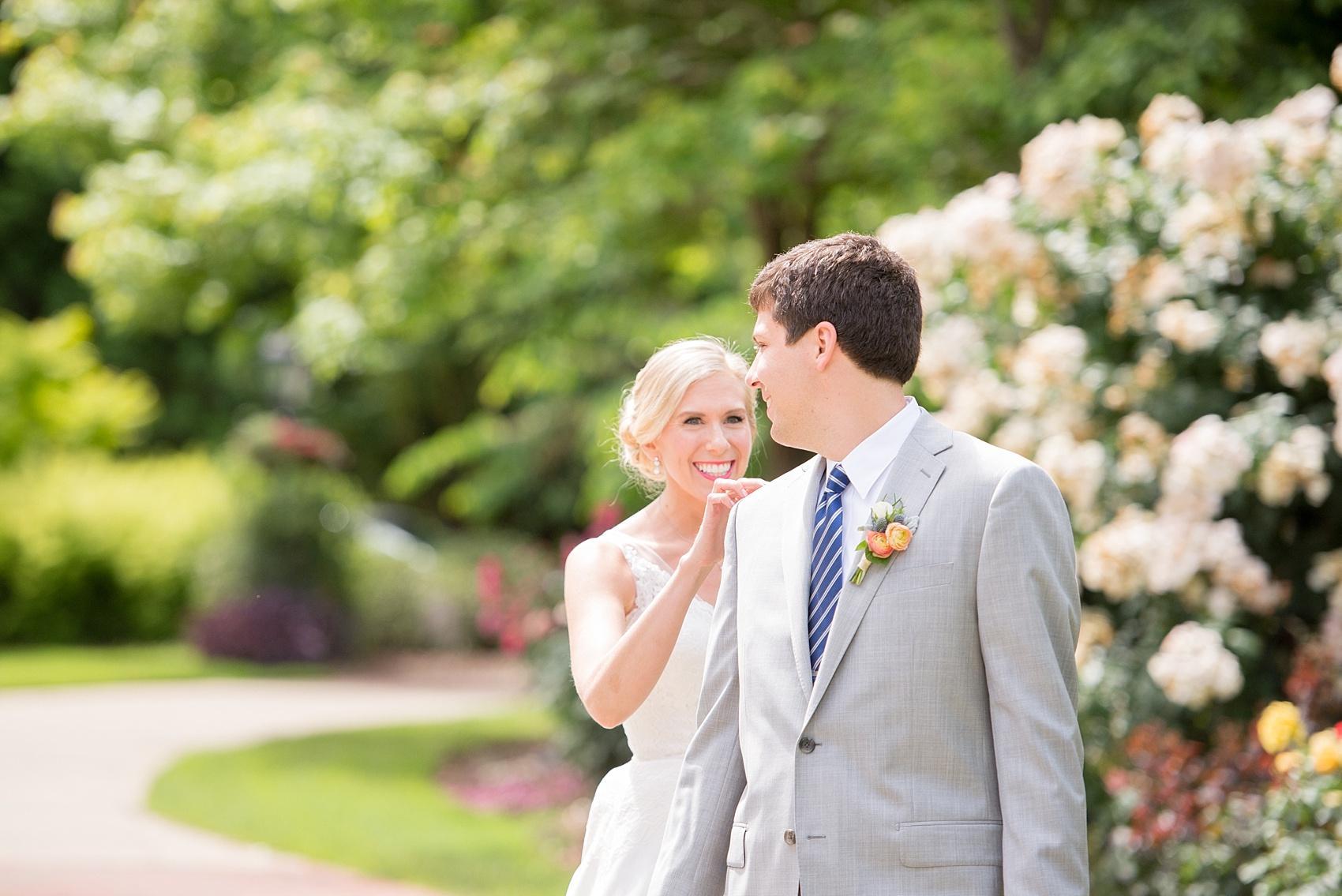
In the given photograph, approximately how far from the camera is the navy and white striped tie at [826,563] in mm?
2699

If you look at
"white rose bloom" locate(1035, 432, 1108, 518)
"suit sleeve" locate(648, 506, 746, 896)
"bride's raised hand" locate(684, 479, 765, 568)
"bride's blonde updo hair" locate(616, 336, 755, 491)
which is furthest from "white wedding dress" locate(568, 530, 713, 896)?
"white rose bloom" locate(1035, 432, 1108, 518)

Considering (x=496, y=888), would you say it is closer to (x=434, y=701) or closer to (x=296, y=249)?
(x=296, y=249)

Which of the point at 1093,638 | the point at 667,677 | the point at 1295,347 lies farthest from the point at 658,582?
the point at 1295,347

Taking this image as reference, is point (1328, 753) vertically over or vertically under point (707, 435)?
under

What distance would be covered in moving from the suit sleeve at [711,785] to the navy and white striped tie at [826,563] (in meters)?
0.20

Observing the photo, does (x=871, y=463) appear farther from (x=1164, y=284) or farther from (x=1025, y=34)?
(x=1025, y=34)

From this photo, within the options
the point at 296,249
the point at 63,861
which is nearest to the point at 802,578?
the point at 63,861

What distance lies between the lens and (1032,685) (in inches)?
98.0

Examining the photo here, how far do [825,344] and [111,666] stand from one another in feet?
58.8

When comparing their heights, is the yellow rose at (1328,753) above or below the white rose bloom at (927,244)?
below

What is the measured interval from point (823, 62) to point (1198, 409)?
3969mm

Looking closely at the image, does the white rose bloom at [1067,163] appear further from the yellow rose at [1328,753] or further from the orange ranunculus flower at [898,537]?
the orange ranunculus flower at [898,537]

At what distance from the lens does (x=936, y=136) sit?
870 centimetres

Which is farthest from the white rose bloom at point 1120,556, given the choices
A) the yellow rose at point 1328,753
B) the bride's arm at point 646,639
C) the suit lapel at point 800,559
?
the suit lapel at point 800,559
